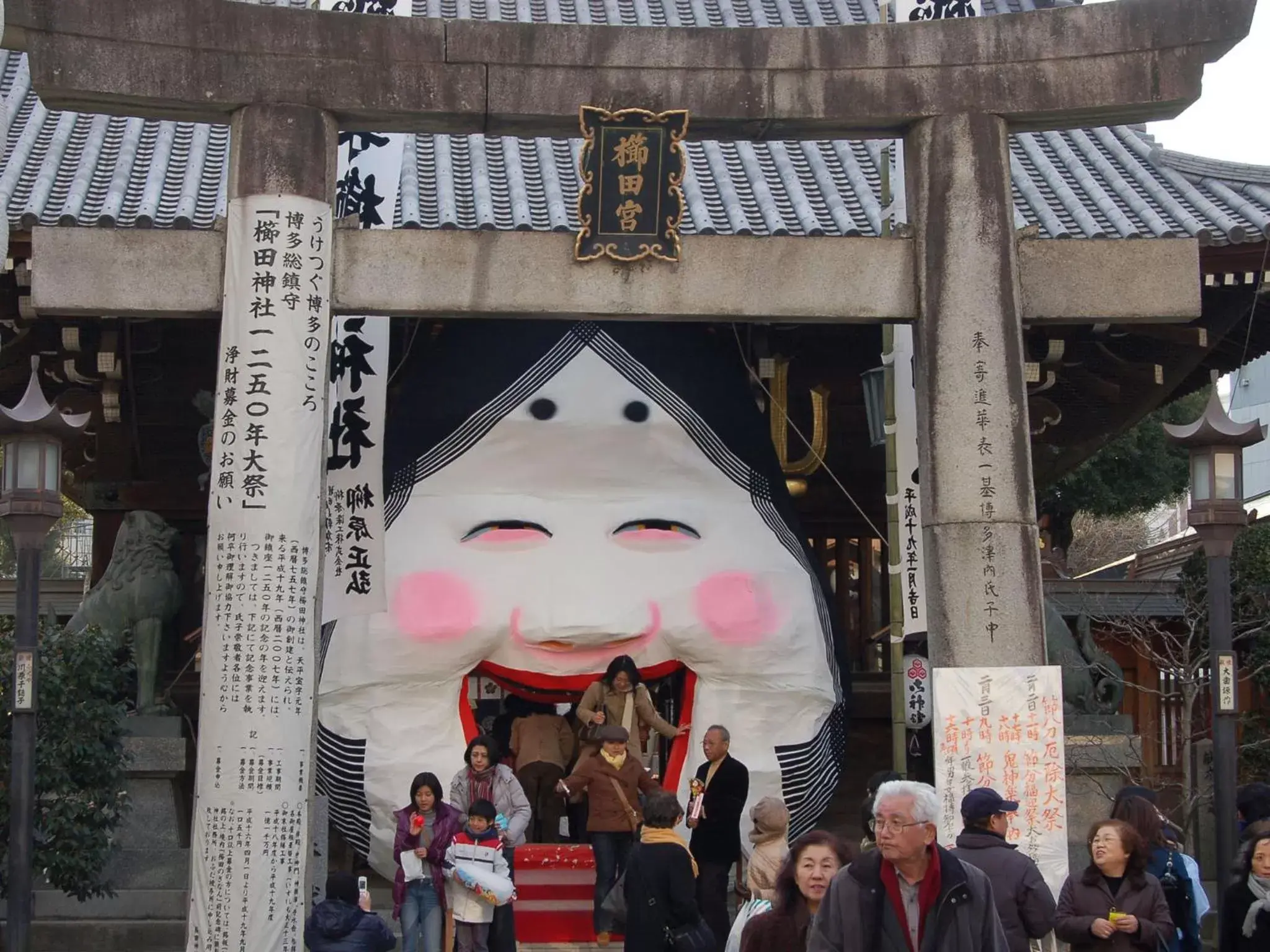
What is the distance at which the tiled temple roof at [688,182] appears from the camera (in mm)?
12078

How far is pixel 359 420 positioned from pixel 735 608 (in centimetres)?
247

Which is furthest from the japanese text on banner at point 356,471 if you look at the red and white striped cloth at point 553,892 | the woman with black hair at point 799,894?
the woman with black hair at point 799,894

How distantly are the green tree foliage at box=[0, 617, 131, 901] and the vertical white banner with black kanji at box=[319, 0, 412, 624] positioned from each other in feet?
5.32

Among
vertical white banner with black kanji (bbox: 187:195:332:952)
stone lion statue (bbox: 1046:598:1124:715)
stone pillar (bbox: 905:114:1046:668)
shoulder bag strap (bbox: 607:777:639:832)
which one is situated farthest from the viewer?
stone lion statue (bbox: 1046:598:1124:715)

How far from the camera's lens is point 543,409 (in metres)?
11.0

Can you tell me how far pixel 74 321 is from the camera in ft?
37.8

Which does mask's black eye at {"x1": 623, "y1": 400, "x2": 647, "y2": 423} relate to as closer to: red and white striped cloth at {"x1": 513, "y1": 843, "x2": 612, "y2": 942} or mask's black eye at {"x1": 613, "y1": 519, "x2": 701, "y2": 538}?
mask's black eye at {"x1": 613, "y1": 519, "x2": 701, "y2": 538}

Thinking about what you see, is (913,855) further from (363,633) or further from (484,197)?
(484,197)

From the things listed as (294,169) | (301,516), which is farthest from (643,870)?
(294,169)

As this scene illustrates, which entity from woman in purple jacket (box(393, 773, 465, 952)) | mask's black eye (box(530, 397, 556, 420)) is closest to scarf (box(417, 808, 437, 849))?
woman in purple jacket (box(393, 773, 465, 952))

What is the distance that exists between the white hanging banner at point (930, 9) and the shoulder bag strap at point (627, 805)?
18.9 feet

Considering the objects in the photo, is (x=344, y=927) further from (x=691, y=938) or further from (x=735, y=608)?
(x=735, y=608)

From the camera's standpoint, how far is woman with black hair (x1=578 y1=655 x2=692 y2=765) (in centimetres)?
1002

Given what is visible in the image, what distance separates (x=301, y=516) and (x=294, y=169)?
5.69ft
